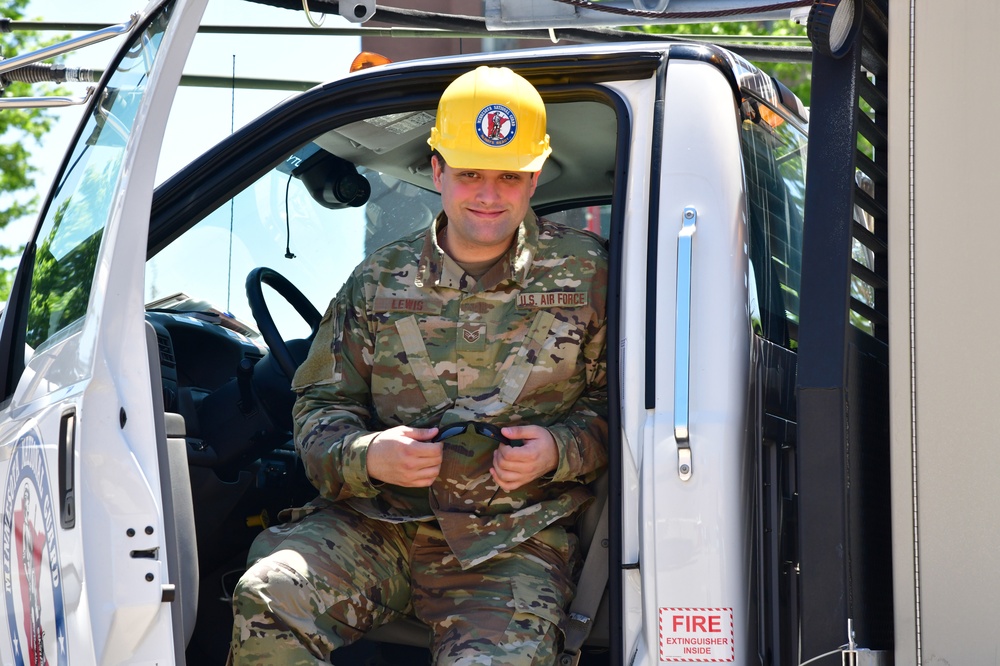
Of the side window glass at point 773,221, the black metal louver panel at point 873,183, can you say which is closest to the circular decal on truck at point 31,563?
the side window glass at point 773,221

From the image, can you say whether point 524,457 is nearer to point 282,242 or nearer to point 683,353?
point 683,353

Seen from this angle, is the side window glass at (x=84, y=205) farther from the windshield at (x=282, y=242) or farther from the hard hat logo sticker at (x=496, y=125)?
the hard hat logo sticker at (x=496, y=125)

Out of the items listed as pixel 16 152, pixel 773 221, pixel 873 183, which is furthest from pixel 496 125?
pixel 16 152

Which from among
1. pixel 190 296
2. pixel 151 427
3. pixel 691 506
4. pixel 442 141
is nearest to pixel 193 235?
pixel 190 296

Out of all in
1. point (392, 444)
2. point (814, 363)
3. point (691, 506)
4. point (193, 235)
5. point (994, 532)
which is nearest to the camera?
point (994, 532)

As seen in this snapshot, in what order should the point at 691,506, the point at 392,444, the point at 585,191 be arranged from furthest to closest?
the point at 585,191
the point at 392,444
the point at 691,506

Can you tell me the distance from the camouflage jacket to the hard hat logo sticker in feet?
0.89

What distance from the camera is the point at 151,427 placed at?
7.03 feet

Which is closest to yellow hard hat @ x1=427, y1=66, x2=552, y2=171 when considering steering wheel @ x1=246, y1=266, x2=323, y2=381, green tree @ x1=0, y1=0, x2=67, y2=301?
steering wheel @ x1=246, y1=266, x2=323, y2=381

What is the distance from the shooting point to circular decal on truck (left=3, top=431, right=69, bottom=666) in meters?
2.16

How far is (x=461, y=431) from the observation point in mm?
2520

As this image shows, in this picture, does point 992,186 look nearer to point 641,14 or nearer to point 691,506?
point 691,506

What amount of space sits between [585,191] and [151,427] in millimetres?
1774

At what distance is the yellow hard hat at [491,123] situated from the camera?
2518mm
